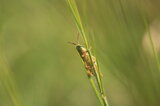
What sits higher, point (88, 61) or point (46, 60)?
point (88, 61)

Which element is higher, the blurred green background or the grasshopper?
the grasshopper

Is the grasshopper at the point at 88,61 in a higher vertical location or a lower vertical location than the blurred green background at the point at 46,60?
higher

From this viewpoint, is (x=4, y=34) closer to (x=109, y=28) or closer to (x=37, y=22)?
(x=37, y=22)

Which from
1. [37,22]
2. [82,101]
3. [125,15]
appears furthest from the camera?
[37,22]

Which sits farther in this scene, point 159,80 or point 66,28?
point 66,28

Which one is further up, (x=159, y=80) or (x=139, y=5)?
(x=139, y=5)

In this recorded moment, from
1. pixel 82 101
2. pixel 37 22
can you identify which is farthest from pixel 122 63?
pixel 37 22

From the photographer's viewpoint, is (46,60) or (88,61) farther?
(46,60)

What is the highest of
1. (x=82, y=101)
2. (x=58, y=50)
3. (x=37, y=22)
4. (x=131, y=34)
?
(x=131, y=34)

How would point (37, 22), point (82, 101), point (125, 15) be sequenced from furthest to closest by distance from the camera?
point (37, 22)
point (82, 101)
point (125, 15)

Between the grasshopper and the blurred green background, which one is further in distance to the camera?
the blurred green background

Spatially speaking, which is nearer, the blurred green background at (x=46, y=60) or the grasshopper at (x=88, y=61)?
the grasshopper at (x=88, y=61)
